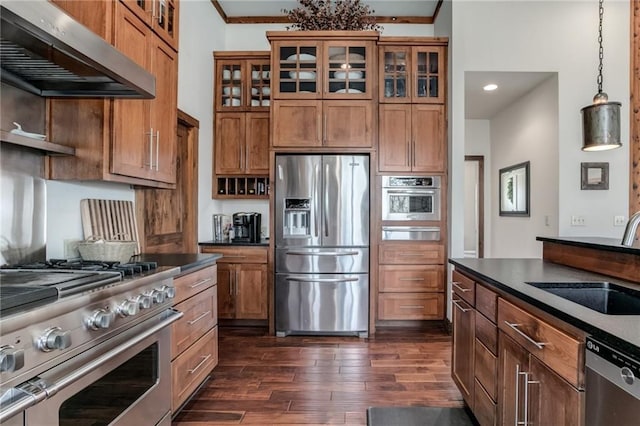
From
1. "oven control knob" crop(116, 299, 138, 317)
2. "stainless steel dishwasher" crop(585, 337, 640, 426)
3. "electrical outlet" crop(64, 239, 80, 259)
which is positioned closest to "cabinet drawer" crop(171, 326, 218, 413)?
"oven control knob" crop(116, 299, 138, 317)

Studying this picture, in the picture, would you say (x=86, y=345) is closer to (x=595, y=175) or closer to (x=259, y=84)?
(x=259, y=84)

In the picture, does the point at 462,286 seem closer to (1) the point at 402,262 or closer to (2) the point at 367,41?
(1) the point at 402,262

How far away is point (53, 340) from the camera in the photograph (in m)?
1.12

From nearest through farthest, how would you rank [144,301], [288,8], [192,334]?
[144,301]
[192,334]
[288,8]

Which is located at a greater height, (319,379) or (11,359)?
(11,359)

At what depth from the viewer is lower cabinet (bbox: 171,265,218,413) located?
2.07 m

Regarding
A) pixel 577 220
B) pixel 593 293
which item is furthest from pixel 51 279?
pixel 577 220

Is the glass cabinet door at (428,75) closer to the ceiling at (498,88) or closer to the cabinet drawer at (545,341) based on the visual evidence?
the ceiling at (498,88)

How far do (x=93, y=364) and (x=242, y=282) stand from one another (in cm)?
263

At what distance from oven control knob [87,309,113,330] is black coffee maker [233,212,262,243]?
2.79 meters

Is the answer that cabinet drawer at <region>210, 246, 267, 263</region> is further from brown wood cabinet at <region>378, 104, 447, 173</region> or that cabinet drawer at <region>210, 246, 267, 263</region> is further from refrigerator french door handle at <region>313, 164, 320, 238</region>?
brown wood cabinet at <region>378, 104, 447, 173</region>

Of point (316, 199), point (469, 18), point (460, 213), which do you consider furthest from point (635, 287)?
point (469, 18)

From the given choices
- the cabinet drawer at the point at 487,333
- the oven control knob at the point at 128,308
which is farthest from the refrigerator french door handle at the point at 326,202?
the oven control knob at the point at 128,308

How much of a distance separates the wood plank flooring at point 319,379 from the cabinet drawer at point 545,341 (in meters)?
1.10
